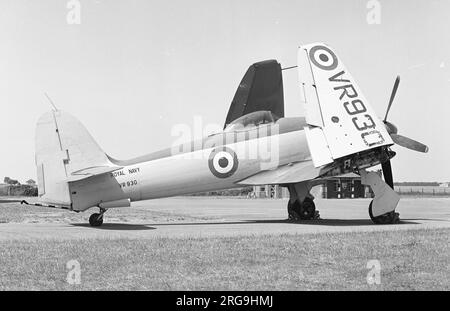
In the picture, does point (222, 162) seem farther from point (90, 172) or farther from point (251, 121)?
point (90, 172)

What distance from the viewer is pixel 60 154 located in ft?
62.1

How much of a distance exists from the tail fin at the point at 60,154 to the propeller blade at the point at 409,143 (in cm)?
1043

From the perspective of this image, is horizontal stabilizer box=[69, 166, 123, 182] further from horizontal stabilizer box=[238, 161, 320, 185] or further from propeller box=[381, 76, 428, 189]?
propeller box=[381, 76, 428, 189]

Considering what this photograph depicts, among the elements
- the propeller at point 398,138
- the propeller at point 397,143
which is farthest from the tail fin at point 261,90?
the propeller at point 397,143

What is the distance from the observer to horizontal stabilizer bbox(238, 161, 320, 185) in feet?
63.6

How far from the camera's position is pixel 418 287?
24.6 feet

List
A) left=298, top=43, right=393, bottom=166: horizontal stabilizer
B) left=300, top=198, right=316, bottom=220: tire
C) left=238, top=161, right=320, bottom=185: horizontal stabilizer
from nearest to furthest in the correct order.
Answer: left=298, top=43, right=393, bottom=166: horizontal stabilizer
left=238, top=161, right=320, bottom=185: horizontal stabilizer
left=300, top=198, right=316, bottom=220: tire

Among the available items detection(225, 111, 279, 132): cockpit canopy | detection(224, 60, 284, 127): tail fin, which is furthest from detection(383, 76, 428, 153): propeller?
detection(224, 60, 284, 127): tail fin

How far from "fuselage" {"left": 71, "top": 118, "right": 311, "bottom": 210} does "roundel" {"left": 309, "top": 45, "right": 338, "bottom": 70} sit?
10.7 feet

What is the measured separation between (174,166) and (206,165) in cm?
119

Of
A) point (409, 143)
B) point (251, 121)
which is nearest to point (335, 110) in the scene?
point (409, 143)

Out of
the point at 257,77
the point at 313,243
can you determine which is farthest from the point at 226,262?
the point at 257,77
